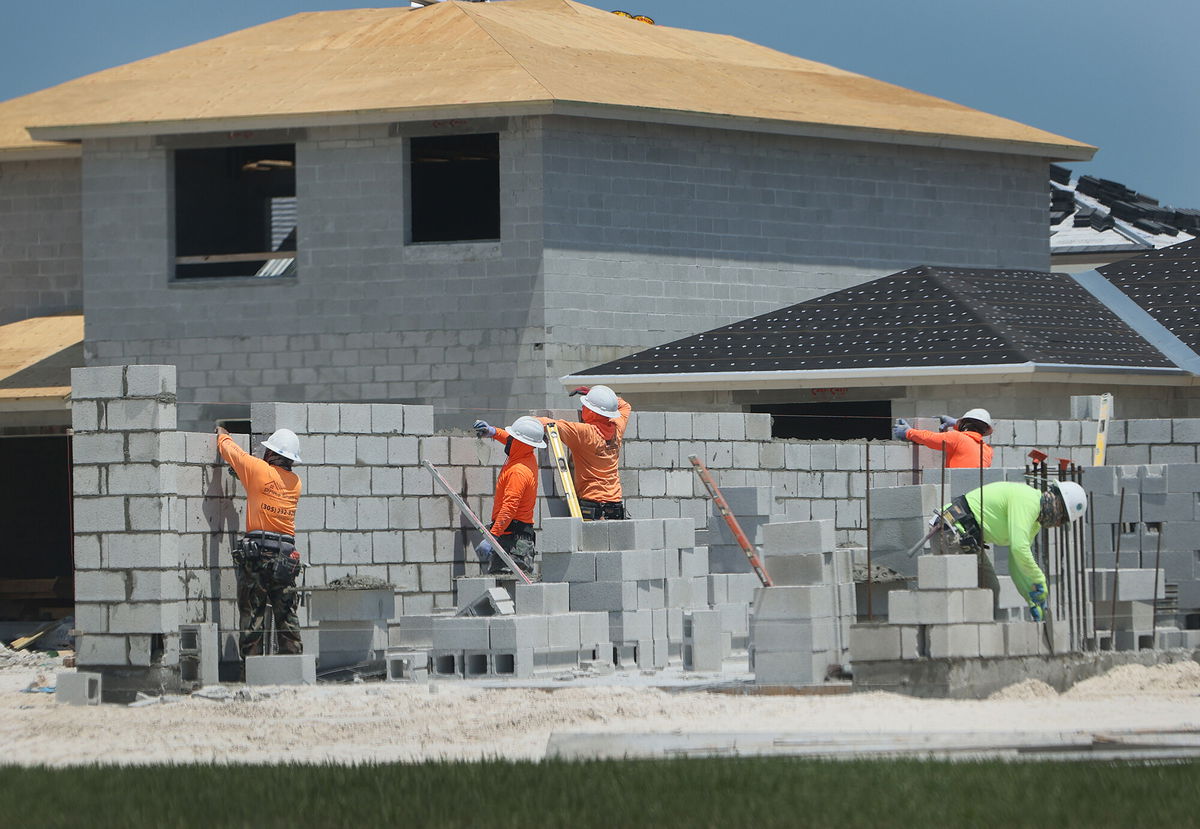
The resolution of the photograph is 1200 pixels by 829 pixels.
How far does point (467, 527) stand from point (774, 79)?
11575mm

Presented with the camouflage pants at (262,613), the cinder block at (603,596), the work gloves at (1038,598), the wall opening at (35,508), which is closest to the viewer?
the work gloves at (1038,598)

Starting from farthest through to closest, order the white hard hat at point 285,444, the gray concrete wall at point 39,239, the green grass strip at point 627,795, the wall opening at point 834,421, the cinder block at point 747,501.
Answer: the gray concrete wall at point 39,239 → the wall opening at point 834,421 → the cinder block at point 747,501 → the white hard hat at point 285,444 → the green grass strip at point 627,795

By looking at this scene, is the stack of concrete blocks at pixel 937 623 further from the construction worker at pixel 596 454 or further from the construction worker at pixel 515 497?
the construction worker at pixel 596 454

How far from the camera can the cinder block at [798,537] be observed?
13.3 metres

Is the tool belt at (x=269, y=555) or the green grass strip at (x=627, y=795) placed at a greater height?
the tool belt at (x=269, y=555)

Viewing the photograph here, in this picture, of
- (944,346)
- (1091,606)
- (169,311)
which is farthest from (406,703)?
(169,311)

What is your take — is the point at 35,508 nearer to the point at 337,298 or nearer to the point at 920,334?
the point at 337,298

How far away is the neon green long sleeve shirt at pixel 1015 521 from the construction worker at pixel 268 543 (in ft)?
15.4

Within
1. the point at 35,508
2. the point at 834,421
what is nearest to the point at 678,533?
the point at 834,421

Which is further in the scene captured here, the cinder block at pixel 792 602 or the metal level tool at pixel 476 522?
the metal level tool at pixel 476 522

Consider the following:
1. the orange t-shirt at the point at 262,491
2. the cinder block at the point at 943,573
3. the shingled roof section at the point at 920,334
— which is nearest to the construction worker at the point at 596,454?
the orange t-shirt at the point at 262,491

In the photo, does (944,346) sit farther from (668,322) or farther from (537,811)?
(537,811)

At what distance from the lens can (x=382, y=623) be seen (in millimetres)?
14914

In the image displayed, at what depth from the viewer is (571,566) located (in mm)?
15031
